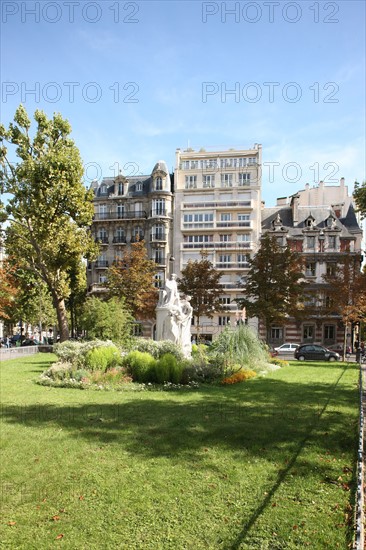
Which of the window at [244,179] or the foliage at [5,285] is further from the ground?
the window at [244,179]

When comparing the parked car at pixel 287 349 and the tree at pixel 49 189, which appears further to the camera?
the parked car at pixel 287 349

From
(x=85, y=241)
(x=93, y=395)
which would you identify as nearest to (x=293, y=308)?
(x=85, y=241)

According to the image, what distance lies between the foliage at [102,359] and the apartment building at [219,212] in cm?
3283

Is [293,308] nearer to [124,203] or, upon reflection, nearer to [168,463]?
[168,463]

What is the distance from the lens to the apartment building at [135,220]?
51500mm

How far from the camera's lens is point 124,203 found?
5341cm

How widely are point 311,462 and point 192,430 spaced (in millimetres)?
2674

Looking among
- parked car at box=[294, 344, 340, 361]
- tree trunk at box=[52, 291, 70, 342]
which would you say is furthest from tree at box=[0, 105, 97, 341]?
parked car at box=[294, 344, 340, 361]

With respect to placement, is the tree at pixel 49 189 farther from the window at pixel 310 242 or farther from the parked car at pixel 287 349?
the window at pixel 310 242

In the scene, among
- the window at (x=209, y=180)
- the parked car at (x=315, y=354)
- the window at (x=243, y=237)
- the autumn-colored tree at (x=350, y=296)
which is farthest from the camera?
the window at (x=209, y=180)

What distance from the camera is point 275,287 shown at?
30.4m

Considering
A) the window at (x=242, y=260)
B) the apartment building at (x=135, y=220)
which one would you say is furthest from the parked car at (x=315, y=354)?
the apartment building at (x=135, y=220)

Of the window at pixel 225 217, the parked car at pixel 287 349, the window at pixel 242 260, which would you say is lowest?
the parked car at pixel 287 349

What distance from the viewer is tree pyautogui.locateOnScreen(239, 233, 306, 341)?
3006 cm
